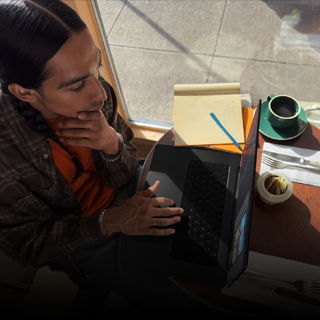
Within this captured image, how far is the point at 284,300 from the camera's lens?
75cm

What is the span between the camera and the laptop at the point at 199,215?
80cm

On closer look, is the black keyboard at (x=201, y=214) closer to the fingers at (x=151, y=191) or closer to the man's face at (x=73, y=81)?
the fingers at (x=151, y=191)

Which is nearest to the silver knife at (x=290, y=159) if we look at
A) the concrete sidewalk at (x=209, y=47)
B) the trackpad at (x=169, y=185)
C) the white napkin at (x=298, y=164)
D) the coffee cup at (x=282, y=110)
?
the white napkin at (x=298, y=164)

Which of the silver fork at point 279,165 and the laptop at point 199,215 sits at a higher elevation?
the silver fork at point 279,165

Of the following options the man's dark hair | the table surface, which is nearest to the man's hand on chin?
the man's dark hair

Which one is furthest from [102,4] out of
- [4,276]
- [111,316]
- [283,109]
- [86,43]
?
[111,316]

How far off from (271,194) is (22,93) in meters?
0.79

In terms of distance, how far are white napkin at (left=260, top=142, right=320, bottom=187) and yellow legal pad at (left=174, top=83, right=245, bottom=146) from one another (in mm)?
120

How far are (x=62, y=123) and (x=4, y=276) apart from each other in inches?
42.5

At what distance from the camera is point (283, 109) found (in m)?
1.00

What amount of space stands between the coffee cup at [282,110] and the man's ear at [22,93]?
0.78m

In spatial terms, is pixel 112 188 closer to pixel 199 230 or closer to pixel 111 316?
pixel 199 230

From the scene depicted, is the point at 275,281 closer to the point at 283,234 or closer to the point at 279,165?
the point at 283,234

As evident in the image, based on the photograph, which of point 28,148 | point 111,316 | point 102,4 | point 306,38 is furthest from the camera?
point 102,4
